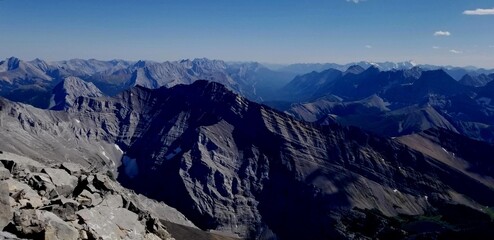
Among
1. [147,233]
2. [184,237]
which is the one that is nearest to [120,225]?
[147,233]

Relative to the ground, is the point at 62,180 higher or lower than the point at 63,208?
lower

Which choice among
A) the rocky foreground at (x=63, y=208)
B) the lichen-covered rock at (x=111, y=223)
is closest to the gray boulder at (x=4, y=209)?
the rocky foreground at (x=63, y=208)

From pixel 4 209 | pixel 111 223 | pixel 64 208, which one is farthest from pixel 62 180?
pixel 4 209

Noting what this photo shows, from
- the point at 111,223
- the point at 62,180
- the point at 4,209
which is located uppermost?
the point at 4,209

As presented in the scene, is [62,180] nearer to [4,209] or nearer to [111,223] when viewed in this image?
[111,223]

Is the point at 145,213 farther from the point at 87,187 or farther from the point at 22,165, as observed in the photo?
the point at 22,165

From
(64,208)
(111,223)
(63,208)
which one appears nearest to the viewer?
(63,208)

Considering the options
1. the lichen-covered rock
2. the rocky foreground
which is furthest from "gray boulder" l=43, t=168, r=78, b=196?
the lichen-covered rock

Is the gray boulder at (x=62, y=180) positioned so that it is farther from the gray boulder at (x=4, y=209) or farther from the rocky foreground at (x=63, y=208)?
the gray boulder at (x=4, y=209)

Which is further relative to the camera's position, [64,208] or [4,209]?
[64,208]
